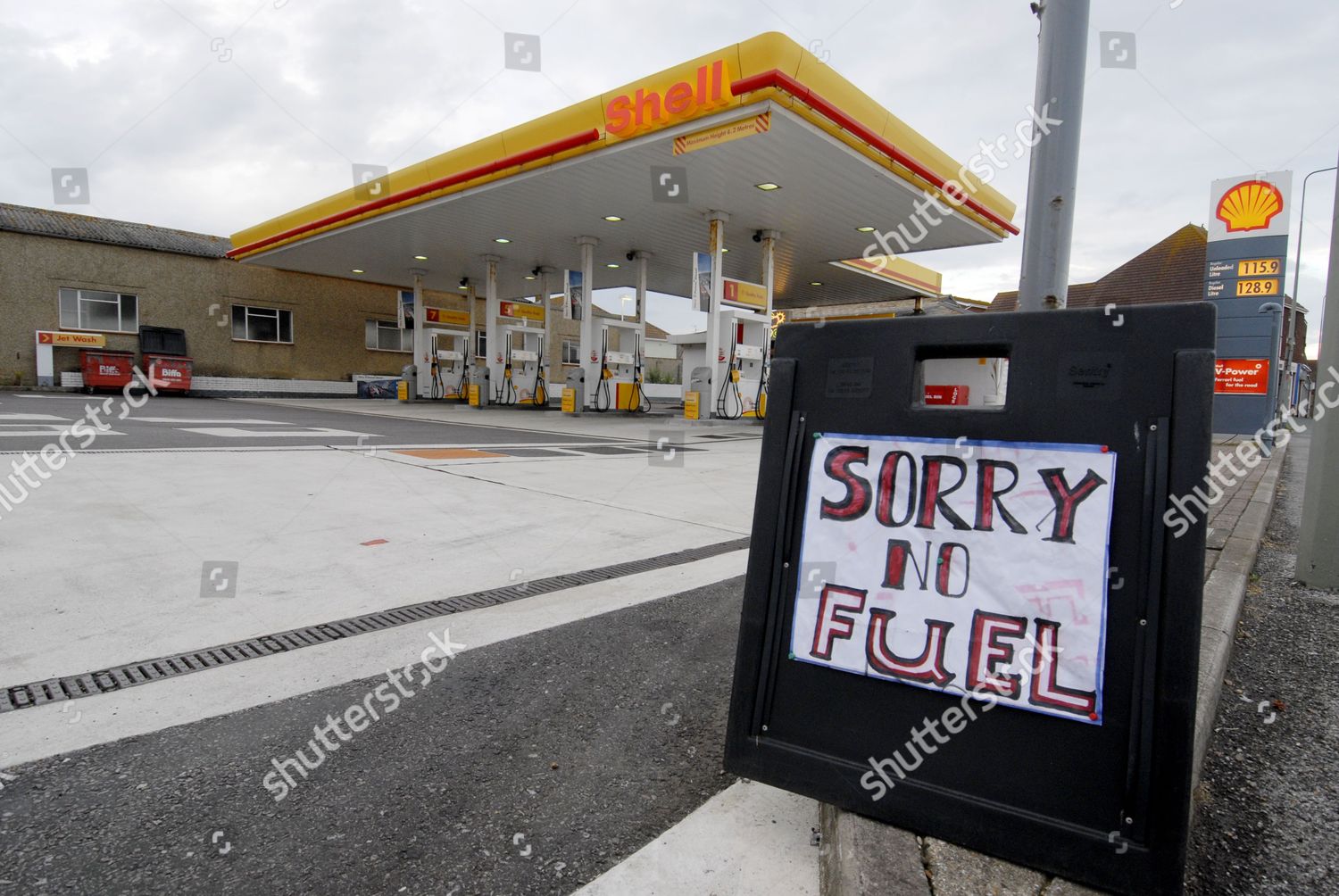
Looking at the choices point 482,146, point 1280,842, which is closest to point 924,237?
point 482,146

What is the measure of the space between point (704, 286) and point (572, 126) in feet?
16.1

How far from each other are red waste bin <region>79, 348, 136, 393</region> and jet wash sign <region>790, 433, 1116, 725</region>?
87.9 ft

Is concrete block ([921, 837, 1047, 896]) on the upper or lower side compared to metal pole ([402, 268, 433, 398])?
lower

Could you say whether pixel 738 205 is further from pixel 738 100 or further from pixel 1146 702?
pixel 1146 702

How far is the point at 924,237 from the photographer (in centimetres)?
1630

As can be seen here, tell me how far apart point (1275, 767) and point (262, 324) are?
2958 centimetres

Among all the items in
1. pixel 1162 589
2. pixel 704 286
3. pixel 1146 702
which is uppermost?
pixel 704 286

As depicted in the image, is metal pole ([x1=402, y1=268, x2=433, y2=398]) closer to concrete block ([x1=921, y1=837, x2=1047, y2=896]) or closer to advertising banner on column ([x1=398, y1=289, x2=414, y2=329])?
advertising banner on column ([x1=398, y1=289, x2=414, y2=329])

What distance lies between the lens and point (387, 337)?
29.0m

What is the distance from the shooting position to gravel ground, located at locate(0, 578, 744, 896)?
130 cm

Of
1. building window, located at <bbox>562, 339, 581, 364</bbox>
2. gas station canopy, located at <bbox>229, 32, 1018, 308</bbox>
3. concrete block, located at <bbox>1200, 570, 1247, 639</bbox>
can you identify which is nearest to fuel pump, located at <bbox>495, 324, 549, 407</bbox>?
gas station canopy, located at <bbox>229, 32, 1018, 308</bbox>

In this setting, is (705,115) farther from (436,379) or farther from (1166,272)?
(1166,272)

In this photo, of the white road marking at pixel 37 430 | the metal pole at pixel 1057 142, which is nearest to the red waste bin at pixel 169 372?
the white road marking at pixel 37 430

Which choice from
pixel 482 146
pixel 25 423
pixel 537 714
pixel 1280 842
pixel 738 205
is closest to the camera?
pixel 1280 842
